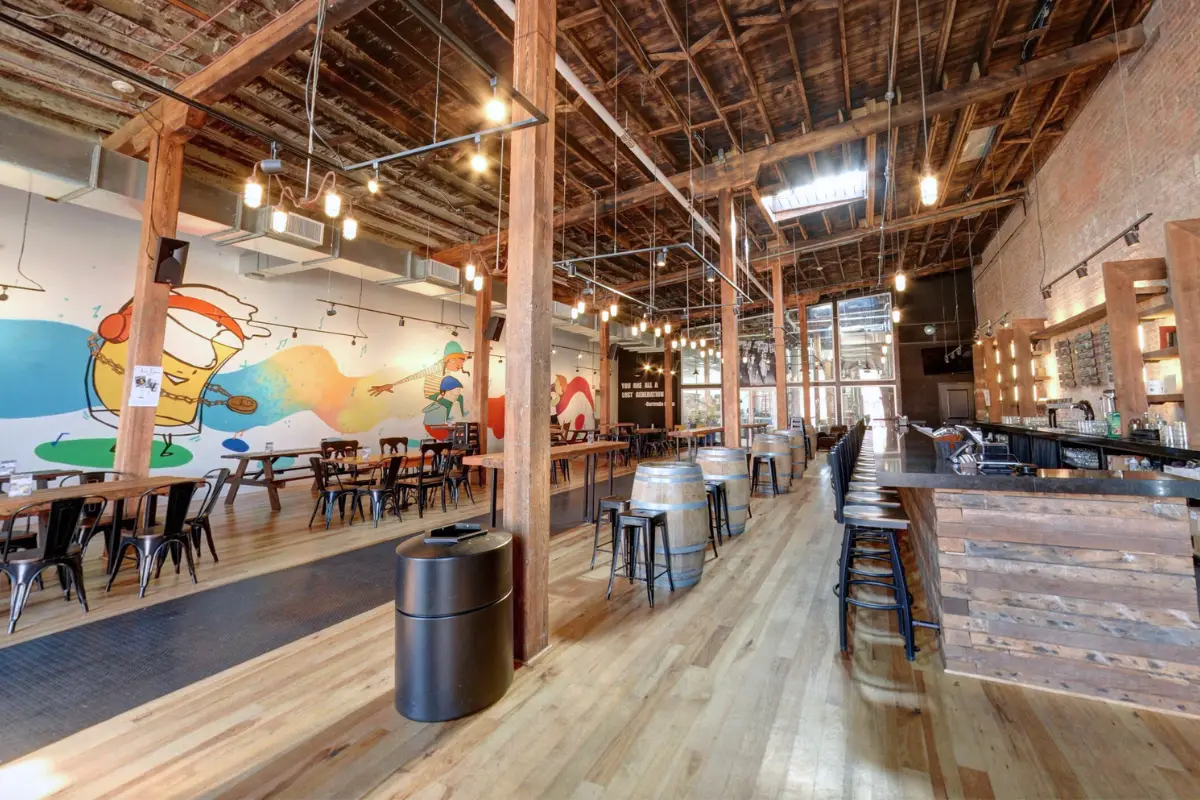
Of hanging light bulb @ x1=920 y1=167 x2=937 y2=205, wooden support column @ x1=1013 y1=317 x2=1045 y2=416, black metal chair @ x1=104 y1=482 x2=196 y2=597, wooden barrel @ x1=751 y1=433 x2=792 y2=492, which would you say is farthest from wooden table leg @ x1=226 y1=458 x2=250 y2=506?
wooden support column @ x1=1013 y1=317 x2=1045 y2=416

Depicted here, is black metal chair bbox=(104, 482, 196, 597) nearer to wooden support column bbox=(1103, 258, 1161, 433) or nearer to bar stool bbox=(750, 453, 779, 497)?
bar stool bbox=(750, 453, 779, 497)

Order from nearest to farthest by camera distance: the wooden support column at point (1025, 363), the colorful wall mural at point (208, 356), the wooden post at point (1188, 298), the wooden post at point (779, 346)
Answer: the wooden post at point (1188, 298)
the colorful wall mural at point (208, 356)
the wooden support column at point (1025, 363)
the wooden post at point (779, 346)

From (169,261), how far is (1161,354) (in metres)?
9.44

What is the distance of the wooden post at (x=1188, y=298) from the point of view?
394 centimetres

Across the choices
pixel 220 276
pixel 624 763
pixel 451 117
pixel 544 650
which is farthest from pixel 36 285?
pixel 624 763

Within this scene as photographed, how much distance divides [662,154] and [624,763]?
6.84 meters

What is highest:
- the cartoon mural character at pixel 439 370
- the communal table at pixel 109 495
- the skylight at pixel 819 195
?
the skylight at pixel 819 195

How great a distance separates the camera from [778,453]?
24.0ft

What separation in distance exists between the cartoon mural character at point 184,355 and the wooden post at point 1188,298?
10.6 metres

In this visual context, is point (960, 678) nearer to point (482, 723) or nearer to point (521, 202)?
point (482, 723)

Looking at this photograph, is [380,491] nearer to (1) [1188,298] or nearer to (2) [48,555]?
(2) [48,555]

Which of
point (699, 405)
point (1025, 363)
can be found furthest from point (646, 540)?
point (699, 405)

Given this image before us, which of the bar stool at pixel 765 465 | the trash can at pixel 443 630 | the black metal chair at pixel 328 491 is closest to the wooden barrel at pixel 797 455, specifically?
the bar stool at pixel 765 465

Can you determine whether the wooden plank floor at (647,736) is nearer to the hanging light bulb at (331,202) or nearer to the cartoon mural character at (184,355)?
the hanging light bulb at (331,202)
